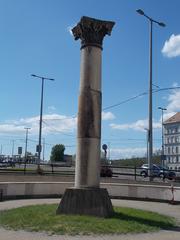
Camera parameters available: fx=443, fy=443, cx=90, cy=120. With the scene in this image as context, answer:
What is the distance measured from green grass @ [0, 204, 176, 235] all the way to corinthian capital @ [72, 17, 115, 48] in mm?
5864

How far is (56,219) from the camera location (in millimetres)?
12742

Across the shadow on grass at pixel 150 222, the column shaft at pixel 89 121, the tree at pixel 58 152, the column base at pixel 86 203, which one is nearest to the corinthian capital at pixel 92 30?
the column shaft at pixel 89 121

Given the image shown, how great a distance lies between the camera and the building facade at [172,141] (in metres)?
121

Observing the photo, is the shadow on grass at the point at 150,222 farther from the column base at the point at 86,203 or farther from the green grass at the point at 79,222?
the column base at the point at 86,203

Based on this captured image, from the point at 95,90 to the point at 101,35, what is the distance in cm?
205

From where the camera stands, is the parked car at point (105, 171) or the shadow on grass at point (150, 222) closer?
the shadow on grass at point (150, 222)

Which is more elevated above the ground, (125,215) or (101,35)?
(101,35)

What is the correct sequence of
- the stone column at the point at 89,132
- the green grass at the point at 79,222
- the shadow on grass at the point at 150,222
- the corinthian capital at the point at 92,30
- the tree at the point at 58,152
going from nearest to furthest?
the green grass at the point at 79,222 < the shadow on grass at the point at 150,222 < the stone column at the point at 89,132 < the corinthian capital at the point at 92,30 < the tree at the point at 58,152

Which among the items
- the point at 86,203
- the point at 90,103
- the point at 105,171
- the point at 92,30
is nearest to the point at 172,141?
the point at 105,171

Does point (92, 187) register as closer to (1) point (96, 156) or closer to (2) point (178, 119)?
(1) point (96, 156)

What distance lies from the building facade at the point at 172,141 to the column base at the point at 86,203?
107m

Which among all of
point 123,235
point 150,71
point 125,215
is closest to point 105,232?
point 123,235

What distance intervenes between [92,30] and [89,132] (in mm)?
3610

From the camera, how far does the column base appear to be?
45.2 ft
